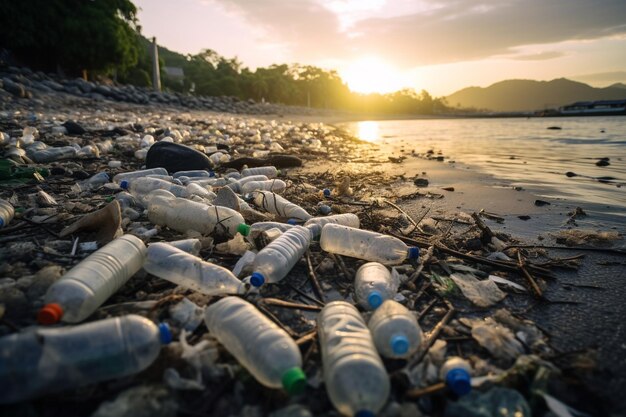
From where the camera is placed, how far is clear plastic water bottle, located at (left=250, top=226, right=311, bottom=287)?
1.99 meters

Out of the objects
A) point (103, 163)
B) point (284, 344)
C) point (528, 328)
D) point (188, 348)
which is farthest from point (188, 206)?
point (103, 163)

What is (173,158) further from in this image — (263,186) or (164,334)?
(164,334)

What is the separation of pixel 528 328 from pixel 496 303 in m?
0.28

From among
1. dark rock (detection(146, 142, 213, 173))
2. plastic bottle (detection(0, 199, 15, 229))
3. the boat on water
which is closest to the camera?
plastic bottle (detection(0, 199, 15, 229))

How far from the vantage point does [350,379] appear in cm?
120

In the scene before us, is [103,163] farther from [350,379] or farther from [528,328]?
[528,328]

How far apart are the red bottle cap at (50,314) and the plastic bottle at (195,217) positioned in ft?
4.11

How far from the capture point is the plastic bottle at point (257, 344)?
125 centimetres

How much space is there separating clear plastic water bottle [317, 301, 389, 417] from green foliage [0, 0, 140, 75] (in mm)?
29416

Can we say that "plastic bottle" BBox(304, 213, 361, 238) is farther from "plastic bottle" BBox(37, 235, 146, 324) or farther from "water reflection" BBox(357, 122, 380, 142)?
"water reflection" BBox(357, 122, 380, 142)

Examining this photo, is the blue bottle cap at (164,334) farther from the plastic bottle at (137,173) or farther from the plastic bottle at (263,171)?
the plastic bottle at (263,171)

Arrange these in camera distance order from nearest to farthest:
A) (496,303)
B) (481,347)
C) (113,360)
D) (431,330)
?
1. (113,360)
2. (481,347)
3. (431,330)
4. (496,303)

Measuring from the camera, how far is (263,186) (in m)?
3.98

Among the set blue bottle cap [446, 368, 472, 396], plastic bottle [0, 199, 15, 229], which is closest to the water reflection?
plastic bottle [0, 199, 15, 229]
